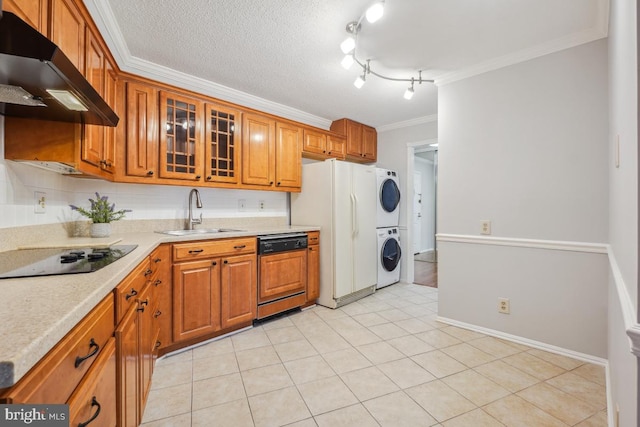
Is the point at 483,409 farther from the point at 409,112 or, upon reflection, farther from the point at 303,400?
the point at 409,112

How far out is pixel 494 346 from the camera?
233 cm

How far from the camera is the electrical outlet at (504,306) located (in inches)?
95.5

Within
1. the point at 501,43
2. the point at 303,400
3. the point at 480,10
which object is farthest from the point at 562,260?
the point at 303,400

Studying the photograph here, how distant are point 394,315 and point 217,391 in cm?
190

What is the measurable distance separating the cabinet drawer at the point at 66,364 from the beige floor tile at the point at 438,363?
6.39 ft

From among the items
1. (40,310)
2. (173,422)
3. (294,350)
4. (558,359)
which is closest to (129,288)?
(40,310)

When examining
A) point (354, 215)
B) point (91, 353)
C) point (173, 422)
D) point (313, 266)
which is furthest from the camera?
point (354, 215)

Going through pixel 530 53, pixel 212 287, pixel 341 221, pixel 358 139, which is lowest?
pixel 212 287

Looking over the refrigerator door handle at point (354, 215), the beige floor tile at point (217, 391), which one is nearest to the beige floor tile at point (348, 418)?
the beige floor tile at point (217, 391)

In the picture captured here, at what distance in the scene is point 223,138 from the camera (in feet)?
9.39

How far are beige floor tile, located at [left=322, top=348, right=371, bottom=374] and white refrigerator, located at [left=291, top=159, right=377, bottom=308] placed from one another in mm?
994

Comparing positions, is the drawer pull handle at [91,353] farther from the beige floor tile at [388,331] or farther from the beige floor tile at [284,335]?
the beige floor tile at [388,331]

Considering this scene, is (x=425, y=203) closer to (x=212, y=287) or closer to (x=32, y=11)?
(x=212, y=287)

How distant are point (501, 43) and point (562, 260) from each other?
1750mm
